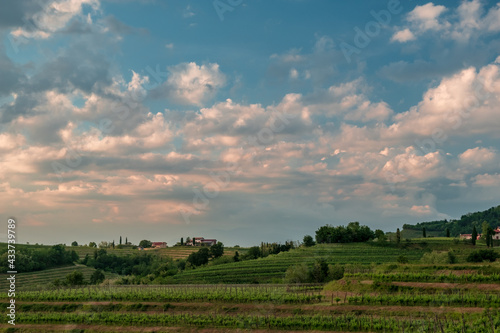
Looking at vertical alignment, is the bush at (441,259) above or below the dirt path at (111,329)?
above

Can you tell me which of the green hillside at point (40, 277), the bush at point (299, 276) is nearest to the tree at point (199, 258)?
the green hillside at point (40, 277)

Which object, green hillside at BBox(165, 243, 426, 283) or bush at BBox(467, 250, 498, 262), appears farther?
green hillside at BBox(165, 243, 426, 283)

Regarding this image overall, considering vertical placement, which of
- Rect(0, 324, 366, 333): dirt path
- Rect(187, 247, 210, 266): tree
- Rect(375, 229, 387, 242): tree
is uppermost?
Rect(375, 229, 387, 242): tree

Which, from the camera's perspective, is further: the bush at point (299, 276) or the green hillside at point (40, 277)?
the green hillside at point (40, 277)

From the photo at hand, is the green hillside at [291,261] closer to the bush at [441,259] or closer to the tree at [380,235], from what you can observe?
the tree at [380,235]

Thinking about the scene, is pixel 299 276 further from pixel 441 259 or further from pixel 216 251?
pixel 216 251

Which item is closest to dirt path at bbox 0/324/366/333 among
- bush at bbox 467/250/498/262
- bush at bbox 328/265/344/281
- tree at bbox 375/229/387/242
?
bush at bbox 328/265/344/281

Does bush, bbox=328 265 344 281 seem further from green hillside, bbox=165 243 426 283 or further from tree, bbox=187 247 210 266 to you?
tree, bbox=187 247 210 266

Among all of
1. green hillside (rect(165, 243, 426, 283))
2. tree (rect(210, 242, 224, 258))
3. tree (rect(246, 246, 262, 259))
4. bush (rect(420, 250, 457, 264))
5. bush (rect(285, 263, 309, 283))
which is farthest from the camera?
tree (rect(210, 242, 224, 258))

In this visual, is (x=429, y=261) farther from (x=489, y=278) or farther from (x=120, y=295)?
(x=120, y=295)

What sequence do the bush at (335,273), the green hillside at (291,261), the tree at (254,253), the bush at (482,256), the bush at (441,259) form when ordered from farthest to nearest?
the tree at (254,253) → the green hillside at (291,261) → the bush at (482,256) → the bush at (441,259) → the bush at (335,273)

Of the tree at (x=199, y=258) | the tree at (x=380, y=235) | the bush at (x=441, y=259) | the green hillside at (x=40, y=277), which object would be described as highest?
the tree at (x=380, y=235)

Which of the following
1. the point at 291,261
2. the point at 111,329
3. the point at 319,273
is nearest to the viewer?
the point at 111,329

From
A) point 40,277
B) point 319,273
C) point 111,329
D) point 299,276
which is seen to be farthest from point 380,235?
point 40,277
